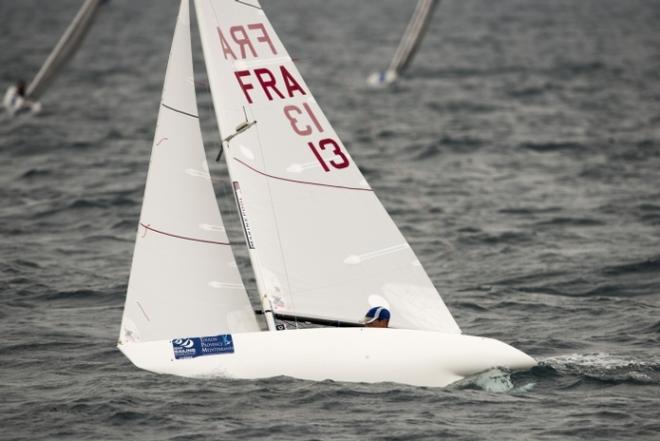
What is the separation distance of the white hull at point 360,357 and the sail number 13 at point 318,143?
233cm

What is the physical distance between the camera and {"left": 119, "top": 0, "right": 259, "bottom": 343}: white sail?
645 inches

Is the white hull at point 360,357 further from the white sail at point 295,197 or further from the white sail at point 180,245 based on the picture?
the white sail at point 180,245

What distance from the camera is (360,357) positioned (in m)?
15.8

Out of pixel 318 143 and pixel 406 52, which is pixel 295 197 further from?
pixel 406 52

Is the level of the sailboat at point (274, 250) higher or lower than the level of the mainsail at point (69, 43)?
higher

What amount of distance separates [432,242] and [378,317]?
9.06m

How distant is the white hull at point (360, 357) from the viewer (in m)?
15.8

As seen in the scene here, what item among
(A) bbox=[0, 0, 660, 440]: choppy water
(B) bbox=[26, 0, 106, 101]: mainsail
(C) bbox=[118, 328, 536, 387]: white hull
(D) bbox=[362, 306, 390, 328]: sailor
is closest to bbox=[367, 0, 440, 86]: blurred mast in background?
(A) bbox=[0, 0, 660, 440]: choppy water

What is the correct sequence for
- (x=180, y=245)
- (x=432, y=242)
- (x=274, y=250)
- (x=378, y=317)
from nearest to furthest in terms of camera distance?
(x=378, y=317) < (x=274, y=250) < (x=180, y=245) < (x=432, y=242)

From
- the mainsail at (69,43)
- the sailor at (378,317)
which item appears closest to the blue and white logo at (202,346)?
the sailor at (378,317)

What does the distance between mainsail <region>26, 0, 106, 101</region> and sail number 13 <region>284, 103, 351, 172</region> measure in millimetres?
24749

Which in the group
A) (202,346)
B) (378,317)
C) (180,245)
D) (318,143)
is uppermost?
(318,143)

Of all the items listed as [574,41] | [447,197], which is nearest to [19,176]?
[447,197]

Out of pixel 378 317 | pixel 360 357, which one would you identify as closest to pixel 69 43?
pixel 378 317
